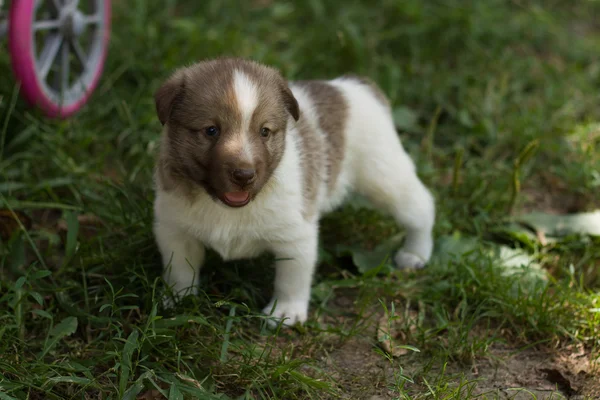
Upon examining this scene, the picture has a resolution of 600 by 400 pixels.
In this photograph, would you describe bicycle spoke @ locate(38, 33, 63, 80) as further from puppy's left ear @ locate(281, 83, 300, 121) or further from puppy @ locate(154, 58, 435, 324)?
puppy's left ear @ locate(281, 83, 300, 121)

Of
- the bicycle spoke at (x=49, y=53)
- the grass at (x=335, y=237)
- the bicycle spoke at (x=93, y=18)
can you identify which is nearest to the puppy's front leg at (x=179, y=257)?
the grass at (x=335, y=237)

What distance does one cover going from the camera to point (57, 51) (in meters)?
5.57

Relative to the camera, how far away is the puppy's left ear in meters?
3.74

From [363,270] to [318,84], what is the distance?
45.0 inches

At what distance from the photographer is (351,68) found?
669 centimetres

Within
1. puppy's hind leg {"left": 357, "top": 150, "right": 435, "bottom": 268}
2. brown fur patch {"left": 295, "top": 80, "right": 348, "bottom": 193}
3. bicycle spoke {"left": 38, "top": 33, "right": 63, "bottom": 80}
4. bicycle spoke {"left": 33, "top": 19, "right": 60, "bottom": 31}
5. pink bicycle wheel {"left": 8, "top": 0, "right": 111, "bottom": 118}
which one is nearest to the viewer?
brown fur patch {"left": 295, "top": 80, "right": 348, "bottom": 193}

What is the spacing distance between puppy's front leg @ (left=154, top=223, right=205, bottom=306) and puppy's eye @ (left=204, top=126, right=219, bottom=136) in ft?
2.22

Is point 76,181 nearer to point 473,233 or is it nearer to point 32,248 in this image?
point 32,248

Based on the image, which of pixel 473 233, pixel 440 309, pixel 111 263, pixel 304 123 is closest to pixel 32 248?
pixel 111 263

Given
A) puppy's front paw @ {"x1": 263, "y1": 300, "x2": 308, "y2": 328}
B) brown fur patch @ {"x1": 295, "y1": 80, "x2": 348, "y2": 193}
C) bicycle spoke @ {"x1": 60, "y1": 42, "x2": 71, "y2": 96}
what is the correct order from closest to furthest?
puppy's front paw @ {"x1": 263, "y1": 300, "x2": 308, "y2": 328} → brown fur patch @ {"x1": 295, "y1": 80, "x2": 348, "y2": 193} → bicycle spoke @ {"x1": 60, "y1": 42, "x2": 71, "y2": 96}

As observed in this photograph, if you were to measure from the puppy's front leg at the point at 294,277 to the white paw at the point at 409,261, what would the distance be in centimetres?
84

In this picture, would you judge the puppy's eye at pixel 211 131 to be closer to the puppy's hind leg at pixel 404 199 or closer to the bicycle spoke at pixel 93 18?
the puppy's hind leg at pixel 404 199

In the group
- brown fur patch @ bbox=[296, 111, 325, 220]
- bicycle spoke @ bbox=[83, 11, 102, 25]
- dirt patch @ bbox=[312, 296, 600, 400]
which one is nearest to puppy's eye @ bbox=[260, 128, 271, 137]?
brown fur patch @ bbox=[296, 111, 325, 220]

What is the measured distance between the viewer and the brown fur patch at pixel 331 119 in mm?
4336
